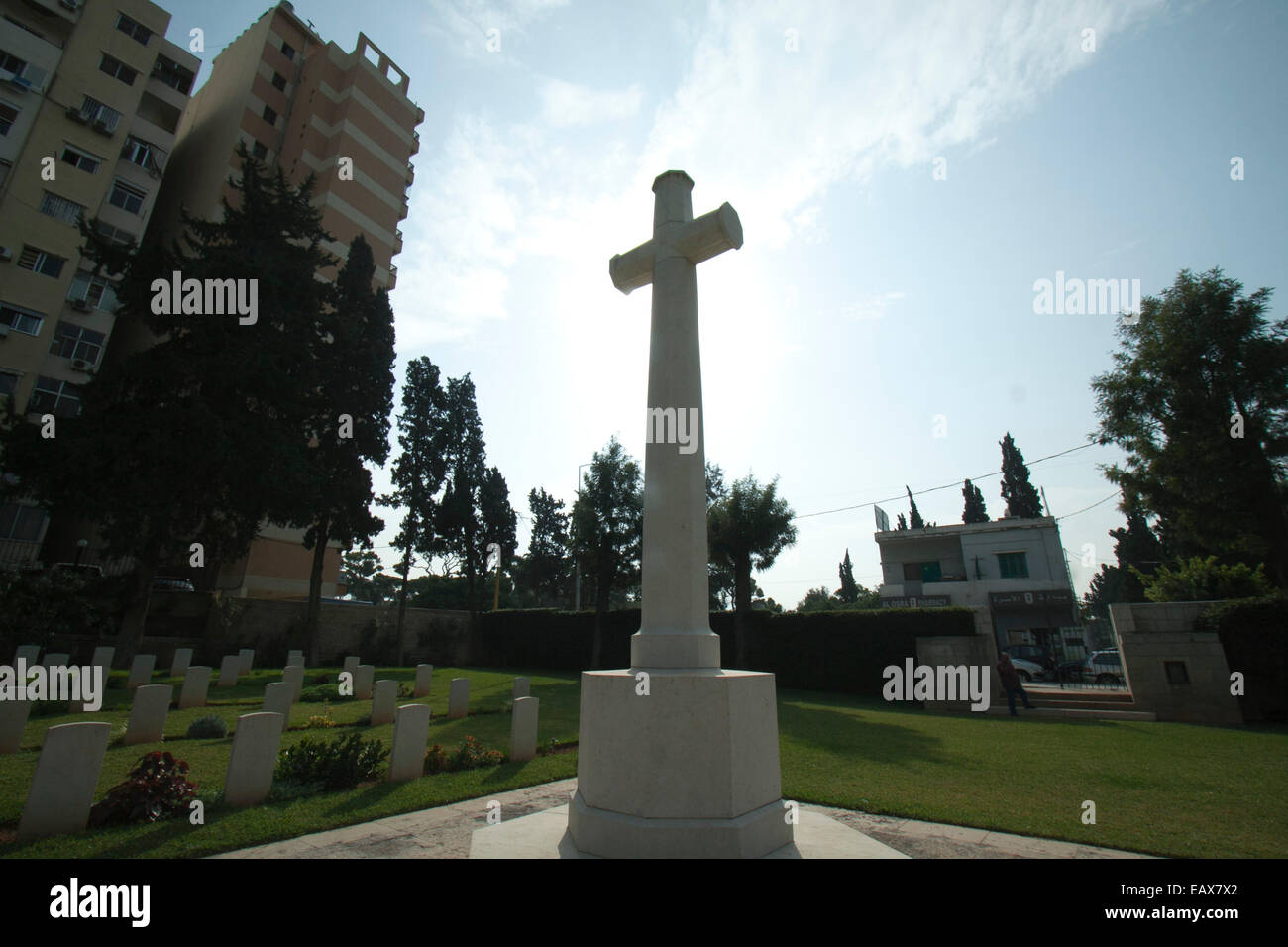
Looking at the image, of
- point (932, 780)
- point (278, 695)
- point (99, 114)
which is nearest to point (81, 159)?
point (99, 114)

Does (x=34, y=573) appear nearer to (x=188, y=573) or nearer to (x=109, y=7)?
(x=188, y=573)

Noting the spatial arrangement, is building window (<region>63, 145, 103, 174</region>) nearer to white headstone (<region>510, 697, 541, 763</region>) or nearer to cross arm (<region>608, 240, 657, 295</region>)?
white headstone (<region>510, 697, 541, 763</region>)

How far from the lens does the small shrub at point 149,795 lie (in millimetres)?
5051

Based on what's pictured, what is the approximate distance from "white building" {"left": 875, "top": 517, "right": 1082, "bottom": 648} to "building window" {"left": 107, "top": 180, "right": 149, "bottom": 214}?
46.8 m

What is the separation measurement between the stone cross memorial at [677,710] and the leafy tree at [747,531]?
1683 centimetres

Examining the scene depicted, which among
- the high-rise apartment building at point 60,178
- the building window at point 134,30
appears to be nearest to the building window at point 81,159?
the high-rise apartment building at point 60,178

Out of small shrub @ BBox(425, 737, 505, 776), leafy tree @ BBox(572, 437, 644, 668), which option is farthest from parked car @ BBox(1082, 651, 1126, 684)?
small shrub @ BBox(425, 737, 505, 776)

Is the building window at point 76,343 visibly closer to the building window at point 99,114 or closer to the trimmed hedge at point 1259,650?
the building window at point 99,114

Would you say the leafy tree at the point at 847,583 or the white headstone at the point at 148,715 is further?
the leafy tree at the point at 847,583

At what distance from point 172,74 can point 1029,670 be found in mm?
53687

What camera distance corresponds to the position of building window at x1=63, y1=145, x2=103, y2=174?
82.1 feet

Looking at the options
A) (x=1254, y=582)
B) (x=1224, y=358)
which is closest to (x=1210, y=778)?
(x=1224, y=358)

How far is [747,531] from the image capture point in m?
21.1
